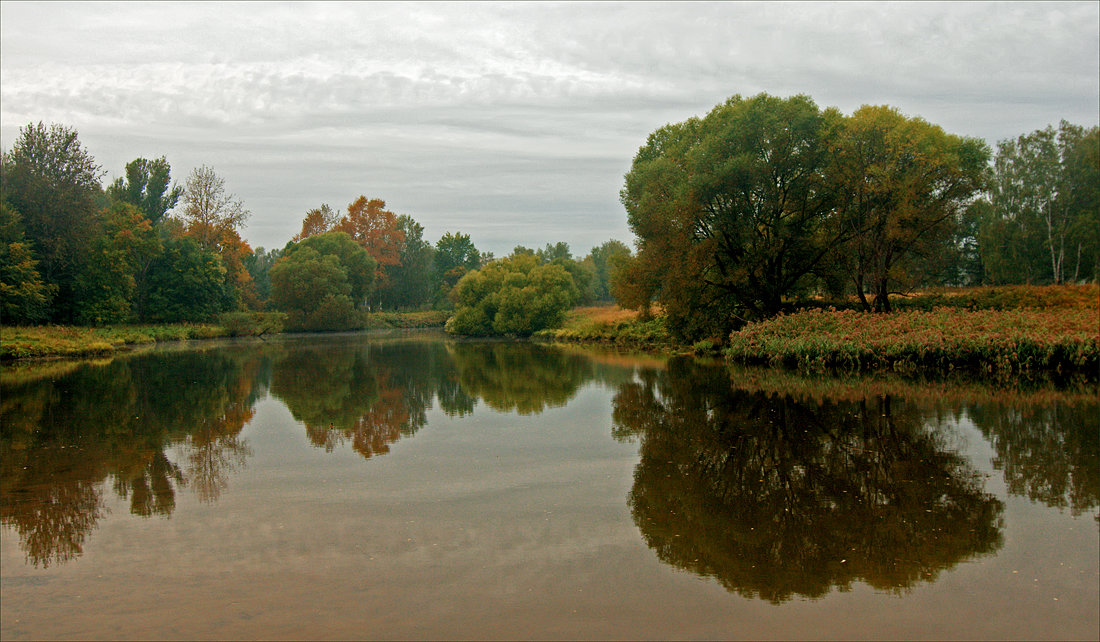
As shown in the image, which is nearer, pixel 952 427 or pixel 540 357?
pixel 952 427

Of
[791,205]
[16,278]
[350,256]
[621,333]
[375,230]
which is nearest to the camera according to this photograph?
[791,205]

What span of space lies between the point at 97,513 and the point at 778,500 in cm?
687

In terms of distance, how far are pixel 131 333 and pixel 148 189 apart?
78.5 ft

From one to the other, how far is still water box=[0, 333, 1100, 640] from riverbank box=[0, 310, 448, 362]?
2132cm

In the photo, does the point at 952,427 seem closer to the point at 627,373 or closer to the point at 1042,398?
the point at 1042,398

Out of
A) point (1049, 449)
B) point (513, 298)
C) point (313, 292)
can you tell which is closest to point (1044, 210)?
point (513, 298)

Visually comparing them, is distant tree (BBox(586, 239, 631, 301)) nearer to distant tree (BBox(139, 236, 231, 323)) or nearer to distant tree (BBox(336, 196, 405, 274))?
distant tree (BBox(336, 196, 405, 274))

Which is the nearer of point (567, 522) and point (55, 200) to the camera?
point (567, 522)

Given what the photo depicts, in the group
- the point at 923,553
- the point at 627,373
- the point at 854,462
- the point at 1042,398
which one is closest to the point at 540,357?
the point at 627,373

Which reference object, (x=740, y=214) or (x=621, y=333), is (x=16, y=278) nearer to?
(x=621, y=333)

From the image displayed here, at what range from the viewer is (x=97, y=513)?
23.8 feet

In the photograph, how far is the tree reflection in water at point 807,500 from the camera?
5.54 metres

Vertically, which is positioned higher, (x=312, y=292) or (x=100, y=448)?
(x=312, y=292)

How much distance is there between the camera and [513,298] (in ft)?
160
